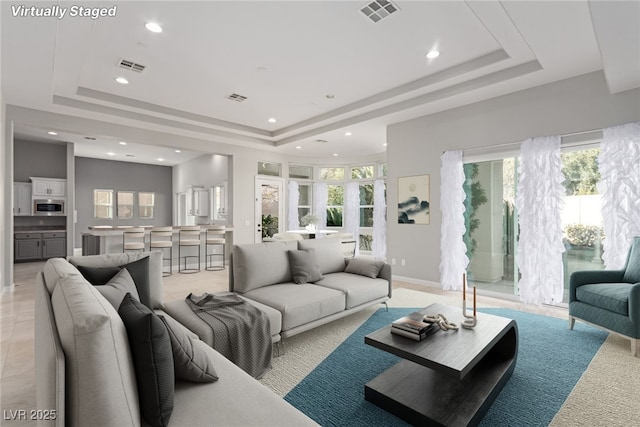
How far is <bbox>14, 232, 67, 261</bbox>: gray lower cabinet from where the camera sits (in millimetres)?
7789

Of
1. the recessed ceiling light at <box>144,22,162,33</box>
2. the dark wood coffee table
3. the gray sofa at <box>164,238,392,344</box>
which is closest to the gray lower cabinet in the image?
the recessed ceiling light at <box>144,22,162,33</box>

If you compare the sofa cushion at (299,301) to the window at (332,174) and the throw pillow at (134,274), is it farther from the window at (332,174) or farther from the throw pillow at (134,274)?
the window at (332,174)

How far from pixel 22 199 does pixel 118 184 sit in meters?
2.74

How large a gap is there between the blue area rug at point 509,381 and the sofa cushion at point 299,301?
1.20ft

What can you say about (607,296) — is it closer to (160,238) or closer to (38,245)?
(160,238)

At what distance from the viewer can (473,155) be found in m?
4.93

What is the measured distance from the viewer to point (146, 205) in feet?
36.4

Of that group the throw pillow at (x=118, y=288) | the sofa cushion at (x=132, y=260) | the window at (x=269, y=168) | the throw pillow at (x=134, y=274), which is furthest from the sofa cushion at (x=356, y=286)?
the window at (x=269, y=168)

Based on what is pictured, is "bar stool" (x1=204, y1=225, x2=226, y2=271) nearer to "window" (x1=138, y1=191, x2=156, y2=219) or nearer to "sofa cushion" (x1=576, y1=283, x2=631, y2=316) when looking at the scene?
"window" (x1=138, y1=191, x2=156, y2=219)

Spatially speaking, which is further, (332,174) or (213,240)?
(332,174)

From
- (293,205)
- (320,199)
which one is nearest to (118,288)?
(293,205)

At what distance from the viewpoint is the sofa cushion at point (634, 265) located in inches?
127

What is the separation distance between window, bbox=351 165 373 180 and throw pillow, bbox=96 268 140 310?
7484 millimetres

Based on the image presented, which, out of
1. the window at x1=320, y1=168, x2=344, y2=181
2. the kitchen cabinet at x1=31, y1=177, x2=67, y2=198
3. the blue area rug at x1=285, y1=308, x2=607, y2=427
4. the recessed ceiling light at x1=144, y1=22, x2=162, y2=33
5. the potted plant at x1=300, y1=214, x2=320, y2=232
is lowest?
the blue area rug at x1=285, y1=308, x2=607, y2=427
